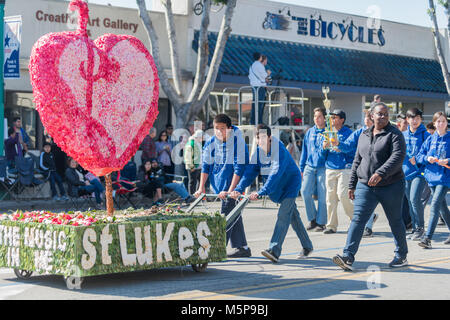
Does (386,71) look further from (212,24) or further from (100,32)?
(100,32)

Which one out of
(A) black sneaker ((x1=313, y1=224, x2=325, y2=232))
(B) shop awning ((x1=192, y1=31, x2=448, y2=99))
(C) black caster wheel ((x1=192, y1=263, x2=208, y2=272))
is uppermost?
(B) shop awning ((x1=192, y1=31, x2=448, y2=99))

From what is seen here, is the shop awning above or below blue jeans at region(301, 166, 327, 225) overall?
above

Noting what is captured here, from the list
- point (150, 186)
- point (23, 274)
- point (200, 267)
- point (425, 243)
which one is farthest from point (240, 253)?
point (150, 186)

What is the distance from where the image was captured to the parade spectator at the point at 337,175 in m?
12.0

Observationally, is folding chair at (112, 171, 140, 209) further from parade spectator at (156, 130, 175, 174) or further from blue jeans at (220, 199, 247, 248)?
blue jeans at (220, 199, 247, 248)

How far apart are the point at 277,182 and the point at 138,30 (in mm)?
14280

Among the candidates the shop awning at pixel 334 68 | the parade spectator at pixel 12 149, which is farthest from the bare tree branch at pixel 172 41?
the parade spectator at pixel 12 149

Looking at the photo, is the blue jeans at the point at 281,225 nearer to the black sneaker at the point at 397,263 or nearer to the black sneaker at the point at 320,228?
the black sneaker at the point at 397,263

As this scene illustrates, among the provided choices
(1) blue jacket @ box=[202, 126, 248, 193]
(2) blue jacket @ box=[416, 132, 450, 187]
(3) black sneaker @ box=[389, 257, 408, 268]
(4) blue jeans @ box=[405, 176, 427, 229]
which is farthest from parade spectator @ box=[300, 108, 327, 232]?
(3) black sneaker @ box=[389, 257, 408, 268]

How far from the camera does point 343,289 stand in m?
7.44

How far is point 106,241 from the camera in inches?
288

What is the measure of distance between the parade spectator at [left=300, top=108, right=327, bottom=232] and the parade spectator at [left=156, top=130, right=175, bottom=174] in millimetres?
7279

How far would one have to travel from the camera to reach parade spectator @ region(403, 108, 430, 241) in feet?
36.2

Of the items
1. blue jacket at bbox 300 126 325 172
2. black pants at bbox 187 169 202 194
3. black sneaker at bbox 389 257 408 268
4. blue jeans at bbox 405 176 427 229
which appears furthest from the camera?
black pants at bbox 187 169 202 194
